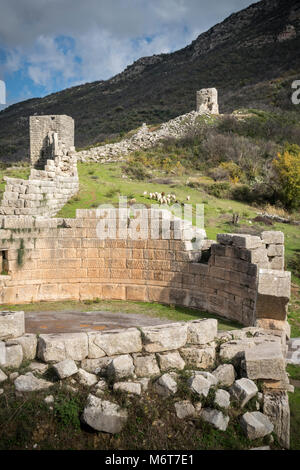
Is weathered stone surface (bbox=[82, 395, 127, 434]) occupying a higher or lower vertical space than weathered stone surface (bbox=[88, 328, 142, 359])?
lower

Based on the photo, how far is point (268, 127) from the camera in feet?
116

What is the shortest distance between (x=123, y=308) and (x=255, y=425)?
18.2ft

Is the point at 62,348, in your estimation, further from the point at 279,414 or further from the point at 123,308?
the point at 123,308

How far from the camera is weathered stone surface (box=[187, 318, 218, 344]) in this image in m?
6.13

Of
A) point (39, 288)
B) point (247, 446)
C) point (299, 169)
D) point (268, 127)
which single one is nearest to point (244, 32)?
point (268, 127)

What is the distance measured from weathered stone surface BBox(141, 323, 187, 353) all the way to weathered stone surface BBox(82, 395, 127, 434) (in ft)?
3.87

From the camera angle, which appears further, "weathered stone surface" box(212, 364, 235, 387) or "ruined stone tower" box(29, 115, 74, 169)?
"ruined stone tower" box(29, 115, 74, 169)

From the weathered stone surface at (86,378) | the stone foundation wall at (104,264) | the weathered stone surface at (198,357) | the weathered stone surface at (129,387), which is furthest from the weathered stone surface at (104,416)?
the stone foundation wall at (104,264)

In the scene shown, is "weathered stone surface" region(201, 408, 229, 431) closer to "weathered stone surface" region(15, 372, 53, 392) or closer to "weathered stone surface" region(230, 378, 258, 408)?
"weathered stone surface" region(230, 378, 258, 408)

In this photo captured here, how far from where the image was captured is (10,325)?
18.7 ft

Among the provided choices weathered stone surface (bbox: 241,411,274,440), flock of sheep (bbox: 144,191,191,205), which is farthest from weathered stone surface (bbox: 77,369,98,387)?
flock of sheep (bbox: 144,191,191,205)
